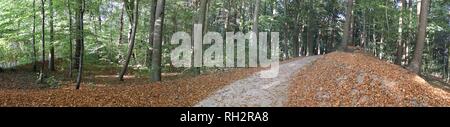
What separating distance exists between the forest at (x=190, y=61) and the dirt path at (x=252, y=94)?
0.11 feet

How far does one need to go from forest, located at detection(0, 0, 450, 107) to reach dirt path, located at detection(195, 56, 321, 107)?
33mm

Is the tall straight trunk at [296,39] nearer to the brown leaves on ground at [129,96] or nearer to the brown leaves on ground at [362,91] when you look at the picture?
the brown leaves on ground at [129,96]

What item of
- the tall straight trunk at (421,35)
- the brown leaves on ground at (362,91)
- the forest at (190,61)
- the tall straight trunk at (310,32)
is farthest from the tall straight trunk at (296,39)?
the brown leaves on ground at (362,91)

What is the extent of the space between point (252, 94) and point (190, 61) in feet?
→ 49.0

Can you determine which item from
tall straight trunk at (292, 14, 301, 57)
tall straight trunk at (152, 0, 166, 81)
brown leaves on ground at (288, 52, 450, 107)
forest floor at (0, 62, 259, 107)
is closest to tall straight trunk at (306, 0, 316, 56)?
tall straight trunk at (292, 14, 301, 57)

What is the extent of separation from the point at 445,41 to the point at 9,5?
47.1 meters

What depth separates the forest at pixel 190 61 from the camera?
11.3 m

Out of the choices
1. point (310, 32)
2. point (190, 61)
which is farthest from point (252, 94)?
point (310, 32)

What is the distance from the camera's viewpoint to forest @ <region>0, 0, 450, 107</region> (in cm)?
1127

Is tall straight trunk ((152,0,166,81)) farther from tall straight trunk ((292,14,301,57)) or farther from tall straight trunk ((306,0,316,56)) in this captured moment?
tall straight trunk ((306,0,316,56))

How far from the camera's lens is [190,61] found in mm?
26812

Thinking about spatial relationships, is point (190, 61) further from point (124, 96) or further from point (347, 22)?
point (124, 96)
